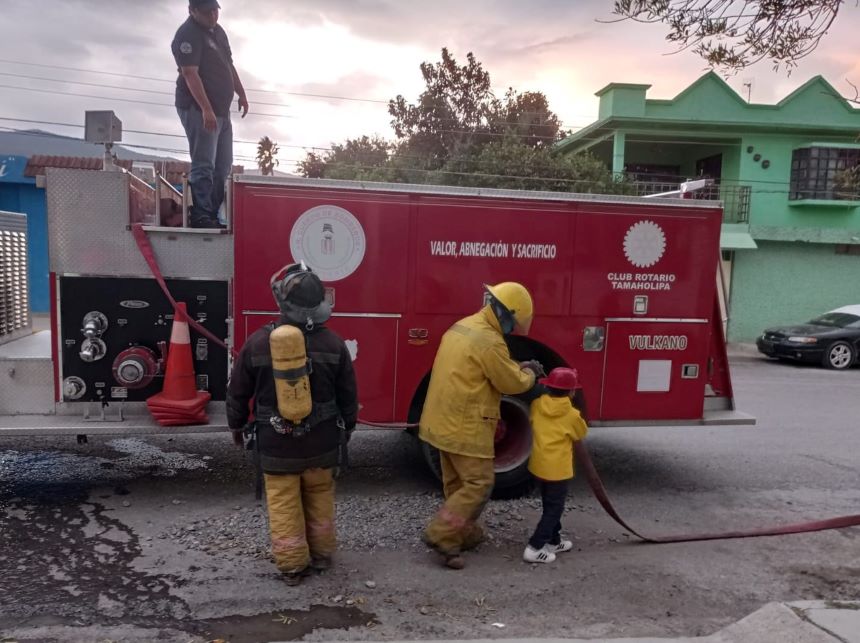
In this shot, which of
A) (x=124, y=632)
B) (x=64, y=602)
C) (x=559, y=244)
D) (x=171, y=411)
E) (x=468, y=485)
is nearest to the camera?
(x=124, y=632)

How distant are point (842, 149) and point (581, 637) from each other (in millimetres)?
20771

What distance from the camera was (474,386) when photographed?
4.32m

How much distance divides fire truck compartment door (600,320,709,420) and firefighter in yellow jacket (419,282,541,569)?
58.2 inches

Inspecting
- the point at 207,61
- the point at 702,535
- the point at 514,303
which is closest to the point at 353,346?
the point at 514,303

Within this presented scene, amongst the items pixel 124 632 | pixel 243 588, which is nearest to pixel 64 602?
pixel 124 632

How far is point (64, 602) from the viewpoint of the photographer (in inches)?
148

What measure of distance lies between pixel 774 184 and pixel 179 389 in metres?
19.7

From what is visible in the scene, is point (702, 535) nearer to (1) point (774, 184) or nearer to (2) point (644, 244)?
(2) point (644, 244)

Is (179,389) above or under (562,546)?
above

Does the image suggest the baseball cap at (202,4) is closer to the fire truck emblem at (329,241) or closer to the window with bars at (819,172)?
the fire truck emblem at (329,241)

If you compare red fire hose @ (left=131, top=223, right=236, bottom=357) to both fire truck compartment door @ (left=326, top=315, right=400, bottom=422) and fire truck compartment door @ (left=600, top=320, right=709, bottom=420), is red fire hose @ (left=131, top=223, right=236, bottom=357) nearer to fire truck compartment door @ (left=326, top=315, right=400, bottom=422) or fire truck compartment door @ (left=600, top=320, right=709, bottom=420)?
fire truck compartment door @ (left=326, top=315, right=400, bottom=422)

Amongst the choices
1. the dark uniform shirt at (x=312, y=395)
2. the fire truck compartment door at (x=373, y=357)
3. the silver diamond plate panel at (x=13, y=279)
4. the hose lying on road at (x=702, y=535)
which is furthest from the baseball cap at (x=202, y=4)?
the hose lying on road at (x=702, y=535)

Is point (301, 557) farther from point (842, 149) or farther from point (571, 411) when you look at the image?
point (842, 149)

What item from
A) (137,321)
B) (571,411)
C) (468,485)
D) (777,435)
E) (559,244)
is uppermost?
(559,244)
